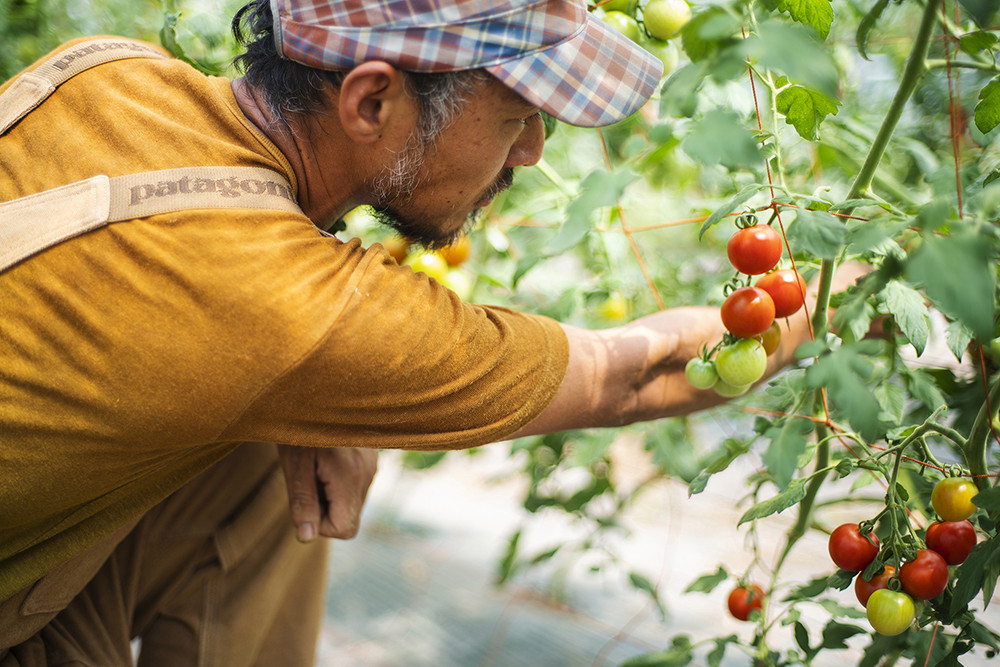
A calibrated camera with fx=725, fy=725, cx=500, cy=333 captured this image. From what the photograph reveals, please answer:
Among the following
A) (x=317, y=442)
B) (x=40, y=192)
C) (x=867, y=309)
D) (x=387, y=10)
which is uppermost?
(x=387, y=10)

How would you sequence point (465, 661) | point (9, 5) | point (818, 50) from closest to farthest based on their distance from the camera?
point (818, 50), point (9, 5), point (465, 661)

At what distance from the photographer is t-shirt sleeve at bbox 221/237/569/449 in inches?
27.2

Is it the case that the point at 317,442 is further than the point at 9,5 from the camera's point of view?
No

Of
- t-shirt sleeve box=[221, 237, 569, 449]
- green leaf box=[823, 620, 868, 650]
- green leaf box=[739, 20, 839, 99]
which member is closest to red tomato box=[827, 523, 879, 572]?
green leaf box=[823, 620, 868, 650]

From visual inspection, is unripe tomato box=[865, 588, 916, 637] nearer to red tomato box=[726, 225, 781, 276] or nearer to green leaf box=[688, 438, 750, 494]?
green leaf box=[688, 438, 750, 494]

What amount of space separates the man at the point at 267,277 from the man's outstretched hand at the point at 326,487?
7.3 inches

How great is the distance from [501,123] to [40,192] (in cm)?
48

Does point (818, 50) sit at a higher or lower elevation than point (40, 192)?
higher

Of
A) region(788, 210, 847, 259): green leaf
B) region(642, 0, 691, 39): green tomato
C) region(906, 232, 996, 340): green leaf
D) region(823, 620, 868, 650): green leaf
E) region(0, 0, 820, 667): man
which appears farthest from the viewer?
region(642, 0, 691, 39): green tomato

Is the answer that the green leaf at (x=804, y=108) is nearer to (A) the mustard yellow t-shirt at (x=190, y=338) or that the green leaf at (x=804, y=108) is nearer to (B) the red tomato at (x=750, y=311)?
(B) the red tomato at (x=750, y=311)

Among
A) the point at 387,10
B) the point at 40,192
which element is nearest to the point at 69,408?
the point at 40,192

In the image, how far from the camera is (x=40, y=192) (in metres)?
0.72

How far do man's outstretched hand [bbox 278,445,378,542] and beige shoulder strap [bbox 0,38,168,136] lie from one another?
1.76ft

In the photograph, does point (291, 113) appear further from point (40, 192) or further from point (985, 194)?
point (985, 194)
